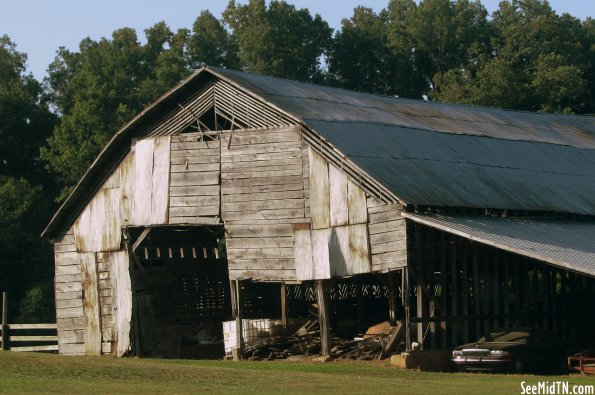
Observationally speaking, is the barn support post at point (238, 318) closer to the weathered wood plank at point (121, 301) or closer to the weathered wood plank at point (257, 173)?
the weathered wood plank at point (257, 173)

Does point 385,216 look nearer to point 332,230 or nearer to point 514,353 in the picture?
point 332,230

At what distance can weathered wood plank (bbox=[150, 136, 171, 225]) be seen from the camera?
37906mm

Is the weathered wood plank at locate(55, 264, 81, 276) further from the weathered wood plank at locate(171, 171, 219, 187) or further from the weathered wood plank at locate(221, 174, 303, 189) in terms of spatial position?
the weathered wood plank at locate(221, 174, 303, 189)

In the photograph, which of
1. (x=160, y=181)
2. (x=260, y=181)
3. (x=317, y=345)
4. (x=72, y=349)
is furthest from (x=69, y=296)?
(x=317, y=345)

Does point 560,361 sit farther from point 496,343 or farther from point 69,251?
point 69,251

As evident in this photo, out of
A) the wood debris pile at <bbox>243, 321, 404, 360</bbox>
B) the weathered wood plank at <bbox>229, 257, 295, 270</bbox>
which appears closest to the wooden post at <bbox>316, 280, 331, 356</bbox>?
the wood debris pile at <bbox>243, 321, 404, 360</bbox>

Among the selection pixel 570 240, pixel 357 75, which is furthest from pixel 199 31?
pixel 570 240

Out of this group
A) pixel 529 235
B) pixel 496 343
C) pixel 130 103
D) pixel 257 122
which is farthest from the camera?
pixel 130 103

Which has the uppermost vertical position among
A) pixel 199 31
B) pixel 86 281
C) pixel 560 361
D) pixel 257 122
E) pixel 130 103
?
pixel 199 31

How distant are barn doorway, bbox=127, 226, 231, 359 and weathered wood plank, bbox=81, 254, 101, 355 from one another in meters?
1.33

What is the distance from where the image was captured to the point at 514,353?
31031mm

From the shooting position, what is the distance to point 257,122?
36.2 meters

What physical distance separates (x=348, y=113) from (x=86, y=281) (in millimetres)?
10121

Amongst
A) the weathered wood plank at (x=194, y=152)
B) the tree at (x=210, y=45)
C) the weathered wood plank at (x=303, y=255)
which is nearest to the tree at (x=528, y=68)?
the tree at (x=210, y=45)
